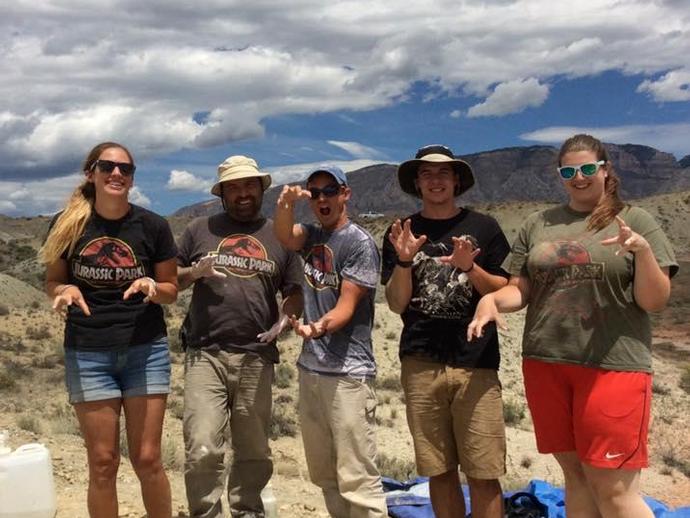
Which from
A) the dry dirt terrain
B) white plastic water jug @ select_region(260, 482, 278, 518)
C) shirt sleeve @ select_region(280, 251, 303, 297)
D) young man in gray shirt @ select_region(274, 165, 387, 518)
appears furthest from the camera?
the dry dirt terrain

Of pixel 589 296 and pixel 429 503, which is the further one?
pixel 429 503

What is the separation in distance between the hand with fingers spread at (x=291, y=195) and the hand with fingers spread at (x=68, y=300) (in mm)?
1118

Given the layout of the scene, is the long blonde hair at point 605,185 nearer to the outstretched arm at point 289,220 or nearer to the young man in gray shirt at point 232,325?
the outstretched arm at point 289,220

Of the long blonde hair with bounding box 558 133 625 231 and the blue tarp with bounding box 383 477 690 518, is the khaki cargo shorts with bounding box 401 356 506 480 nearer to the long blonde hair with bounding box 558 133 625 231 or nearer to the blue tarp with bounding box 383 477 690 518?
the long blonde hair with bounding box 558 133 625 231

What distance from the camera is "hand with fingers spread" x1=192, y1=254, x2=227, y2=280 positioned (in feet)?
12.6

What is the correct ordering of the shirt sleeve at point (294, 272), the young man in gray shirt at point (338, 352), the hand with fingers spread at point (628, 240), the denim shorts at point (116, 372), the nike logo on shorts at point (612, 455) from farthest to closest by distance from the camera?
the shirt sleeve at point (294, 272) < the young man in gray shirt at point (338, 352) < the denim shorts at point (116, 372) < the nike logo on shorts at point (612, 455) < the hand with fingers spread at point (628, 240)

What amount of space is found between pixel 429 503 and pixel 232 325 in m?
2.23

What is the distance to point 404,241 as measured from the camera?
350 centimetres

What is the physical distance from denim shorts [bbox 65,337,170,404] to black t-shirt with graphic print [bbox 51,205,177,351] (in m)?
0.04

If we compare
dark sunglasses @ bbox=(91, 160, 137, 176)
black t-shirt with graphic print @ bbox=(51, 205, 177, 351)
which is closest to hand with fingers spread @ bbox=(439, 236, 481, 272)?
black t-shirt with graphic print @ bbox=(51, 205, 177, 351)

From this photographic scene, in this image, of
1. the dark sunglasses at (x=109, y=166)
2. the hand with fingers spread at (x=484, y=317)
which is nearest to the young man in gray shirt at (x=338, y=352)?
the hand with fingers spread at (x=484, y=317)

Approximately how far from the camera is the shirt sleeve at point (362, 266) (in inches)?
143

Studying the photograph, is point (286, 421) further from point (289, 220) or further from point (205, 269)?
point (289, 220)

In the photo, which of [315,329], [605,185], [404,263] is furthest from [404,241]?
[605,185]
